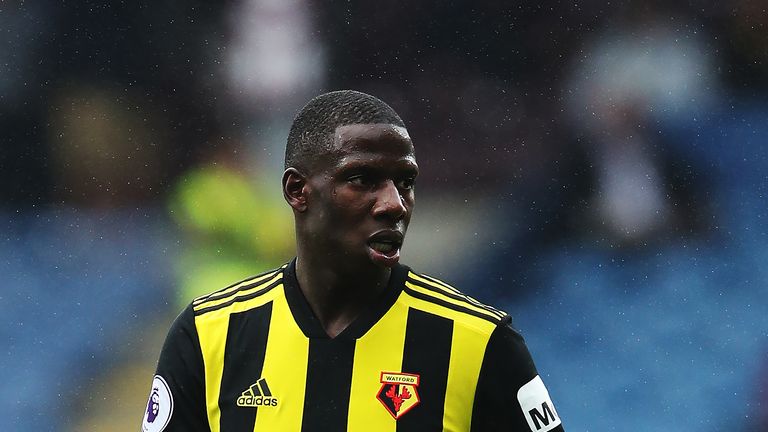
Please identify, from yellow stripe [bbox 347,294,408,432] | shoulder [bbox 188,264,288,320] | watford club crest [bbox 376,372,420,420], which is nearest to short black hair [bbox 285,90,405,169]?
shoulder [bbox 188,264,288,320]

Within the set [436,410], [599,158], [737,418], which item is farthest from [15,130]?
[436,410]

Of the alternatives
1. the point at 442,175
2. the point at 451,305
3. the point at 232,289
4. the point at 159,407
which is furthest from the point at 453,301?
the point at 442,175

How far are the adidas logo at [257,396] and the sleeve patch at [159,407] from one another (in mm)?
165

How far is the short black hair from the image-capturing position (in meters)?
2.10

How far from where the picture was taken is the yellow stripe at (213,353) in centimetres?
212

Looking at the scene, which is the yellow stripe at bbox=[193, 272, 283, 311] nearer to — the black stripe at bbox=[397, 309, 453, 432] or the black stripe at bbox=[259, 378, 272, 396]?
the black stripe at bbox=[259, 378, 272, 396]

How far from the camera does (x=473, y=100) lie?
20.6 ft

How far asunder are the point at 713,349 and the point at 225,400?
4313 millimetres

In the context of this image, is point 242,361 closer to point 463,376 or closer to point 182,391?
point 182,391

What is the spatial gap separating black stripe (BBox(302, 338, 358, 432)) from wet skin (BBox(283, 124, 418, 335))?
0.18 feet

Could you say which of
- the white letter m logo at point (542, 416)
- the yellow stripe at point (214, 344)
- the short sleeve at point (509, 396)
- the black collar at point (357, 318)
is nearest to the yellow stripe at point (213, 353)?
the yellow stripe at point (214, 344)

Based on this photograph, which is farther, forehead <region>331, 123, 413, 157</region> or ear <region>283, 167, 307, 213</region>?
ear <region>283, 167, 307, 213</region>

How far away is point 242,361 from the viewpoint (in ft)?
7.05

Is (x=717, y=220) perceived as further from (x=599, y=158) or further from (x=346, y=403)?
(x=346, y=403)
